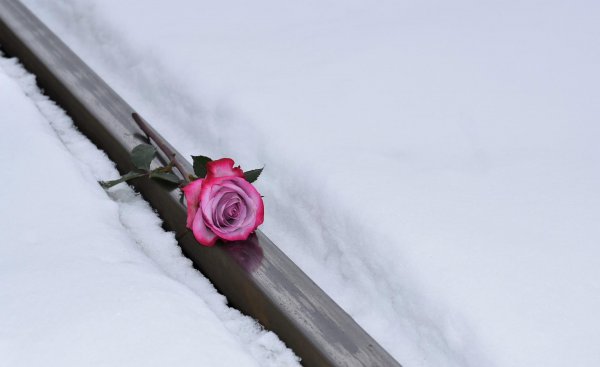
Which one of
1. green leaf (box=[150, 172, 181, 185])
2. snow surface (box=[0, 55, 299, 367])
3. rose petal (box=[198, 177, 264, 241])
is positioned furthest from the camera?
green leaf (box=[150, 172, 181, 185])

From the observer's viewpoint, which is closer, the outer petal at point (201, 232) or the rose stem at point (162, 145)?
the outer petal at point (201, 232)

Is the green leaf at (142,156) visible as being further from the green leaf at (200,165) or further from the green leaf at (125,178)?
the green leaf at (200,165)

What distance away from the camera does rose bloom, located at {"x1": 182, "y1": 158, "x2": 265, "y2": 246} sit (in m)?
0.83

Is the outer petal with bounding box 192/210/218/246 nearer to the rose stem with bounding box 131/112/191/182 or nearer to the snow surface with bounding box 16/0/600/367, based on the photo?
the rose stem with bounding box 131/112/191/182

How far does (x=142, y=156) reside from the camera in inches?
39.1

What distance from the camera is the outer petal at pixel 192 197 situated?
33.1 inches

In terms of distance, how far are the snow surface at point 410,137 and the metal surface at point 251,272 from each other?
17 cm

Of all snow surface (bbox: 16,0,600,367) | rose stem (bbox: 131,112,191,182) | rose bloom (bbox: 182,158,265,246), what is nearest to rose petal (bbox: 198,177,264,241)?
rose bloom (bbox: 182,158,265,246)

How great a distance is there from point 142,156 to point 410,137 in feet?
1.49

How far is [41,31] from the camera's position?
1.36 meters

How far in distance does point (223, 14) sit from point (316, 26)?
0.21 m

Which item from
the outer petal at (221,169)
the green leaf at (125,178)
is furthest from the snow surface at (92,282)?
the outer petal at (221,169)

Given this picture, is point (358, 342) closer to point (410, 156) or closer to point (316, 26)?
point (410, 156)

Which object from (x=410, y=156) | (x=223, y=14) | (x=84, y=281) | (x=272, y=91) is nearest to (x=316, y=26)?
(x=223, y=14)
